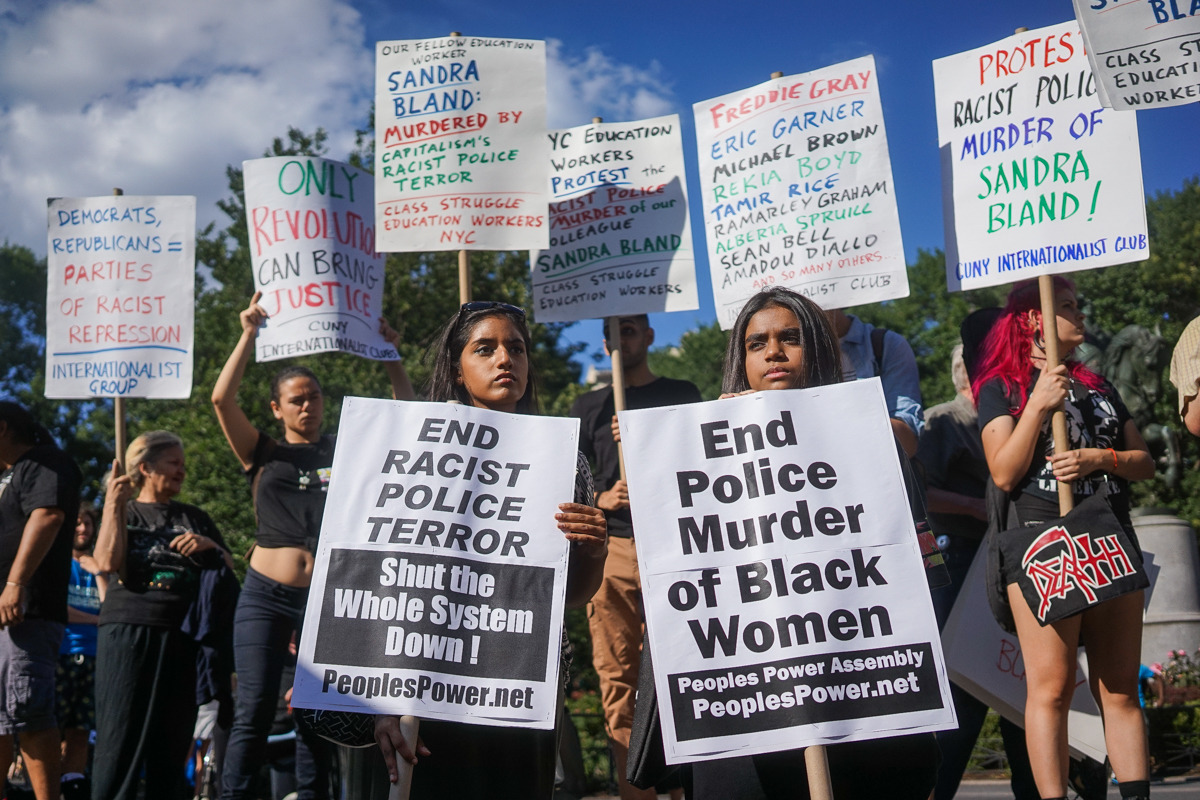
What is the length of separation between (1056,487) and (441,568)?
244 cm

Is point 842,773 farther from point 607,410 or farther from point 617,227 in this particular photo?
point 617,227

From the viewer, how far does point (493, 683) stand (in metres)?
2.65

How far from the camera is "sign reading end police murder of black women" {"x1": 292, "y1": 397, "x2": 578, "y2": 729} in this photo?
2625 mm

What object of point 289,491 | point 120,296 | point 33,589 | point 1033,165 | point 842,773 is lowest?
point 842,773

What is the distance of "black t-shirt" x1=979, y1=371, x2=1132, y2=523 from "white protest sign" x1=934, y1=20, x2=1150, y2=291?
527 mm

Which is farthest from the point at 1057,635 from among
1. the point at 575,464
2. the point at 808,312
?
the point at 575,464

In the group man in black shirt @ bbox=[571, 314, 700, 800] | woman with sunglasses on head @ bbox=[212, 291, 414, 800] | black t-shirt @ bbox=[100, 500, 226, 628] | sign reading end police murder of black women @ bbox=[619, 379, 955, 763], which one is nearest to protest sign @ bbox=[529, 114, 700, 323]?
man in black shirt @ bbox=[571, 314, 700, 800]

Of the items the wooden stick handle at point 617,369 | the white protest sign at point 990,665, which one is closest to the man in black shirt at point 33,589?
the wooden stick handle at point 617,369

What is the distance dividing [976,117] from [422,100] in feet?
9.33

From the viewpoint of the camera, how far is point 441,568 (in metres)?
2.73

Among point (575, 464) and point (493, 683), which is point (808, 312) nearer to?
point (575, 464)

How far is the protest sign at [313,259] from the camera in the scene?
5.93 metres

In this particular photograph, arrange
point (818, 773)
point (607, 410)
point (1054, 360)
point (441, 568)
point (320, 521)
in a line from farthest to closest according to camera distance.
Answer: point (607, 410)
point (320, 521)
point (1054, 360)
point (441, 568)
point (818, 773)

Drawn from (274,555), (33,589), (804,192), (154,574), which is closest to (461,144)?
(804,192)
